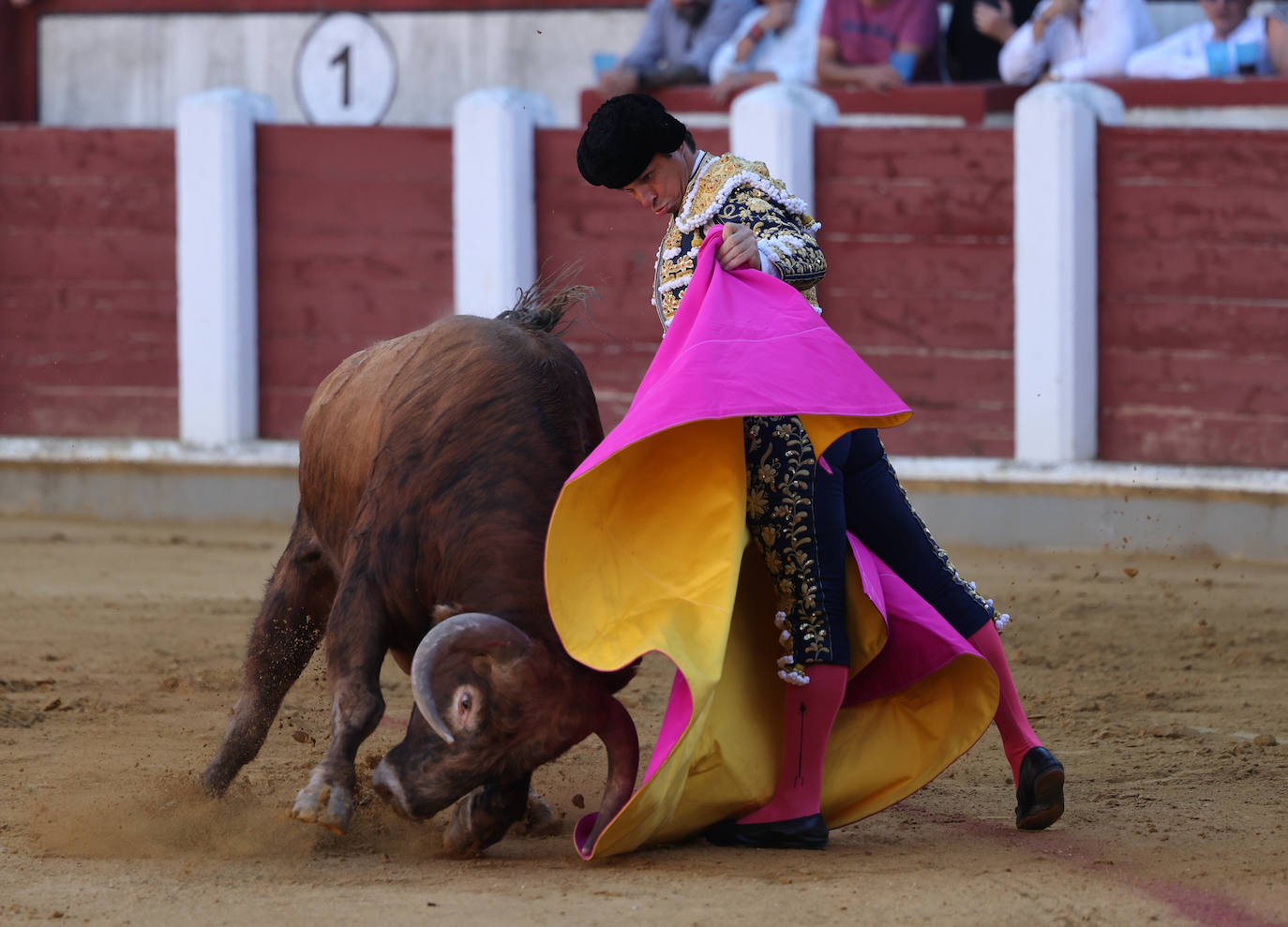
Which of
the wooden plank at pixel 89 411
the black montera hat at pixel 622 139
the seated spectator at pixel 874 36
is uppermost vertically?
the seated spectator at pixel 874 36

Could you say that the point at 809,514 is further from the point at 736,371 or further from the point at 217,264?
the point at 217,264

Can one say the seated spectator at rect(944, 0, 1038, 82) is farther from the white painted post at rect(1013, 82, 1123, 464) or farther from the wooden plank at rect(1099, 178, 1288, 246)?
the wooden plank at rect(1099, 178, 1288, 246)

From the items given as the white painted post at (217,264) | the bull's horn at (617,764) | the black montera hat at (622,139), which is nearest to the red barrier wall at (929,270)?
the white painted post at (217,264)

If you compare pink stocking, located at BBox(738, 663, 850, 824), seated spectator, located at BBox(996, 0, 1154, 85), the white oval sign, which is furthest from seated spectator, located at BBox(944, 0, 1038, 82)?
pink stocking, located at BBox(738, 663, 850, 824)

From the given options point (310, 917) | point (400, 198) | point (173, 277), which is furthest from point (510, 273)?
point (310, 917)

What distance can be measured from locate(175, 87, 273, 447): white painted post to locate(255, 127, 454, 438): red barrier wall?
0.23 ft

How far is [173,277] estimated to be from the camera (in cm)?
692

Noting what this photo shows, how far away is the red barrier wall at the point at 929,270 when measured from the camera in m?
6.09

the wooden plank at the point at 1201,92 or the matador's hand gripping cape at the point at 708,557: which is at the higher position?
the wooden plank at the point at 1201,92

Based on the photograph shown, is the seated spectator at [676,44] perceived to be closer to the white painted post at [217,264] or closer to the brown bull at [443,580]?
the white painted post at [217,264]

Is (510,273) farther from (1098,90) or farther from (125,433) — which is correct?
(1098,90)

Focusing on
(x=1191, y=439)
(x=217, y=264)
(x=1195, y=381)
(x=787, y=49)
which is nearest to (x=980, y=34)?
(x=787, y=49)

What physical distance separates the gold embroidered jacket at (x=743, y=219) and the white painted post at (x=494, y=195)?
3.85 m

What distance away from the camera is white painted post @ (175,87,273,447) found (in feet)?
22.1
